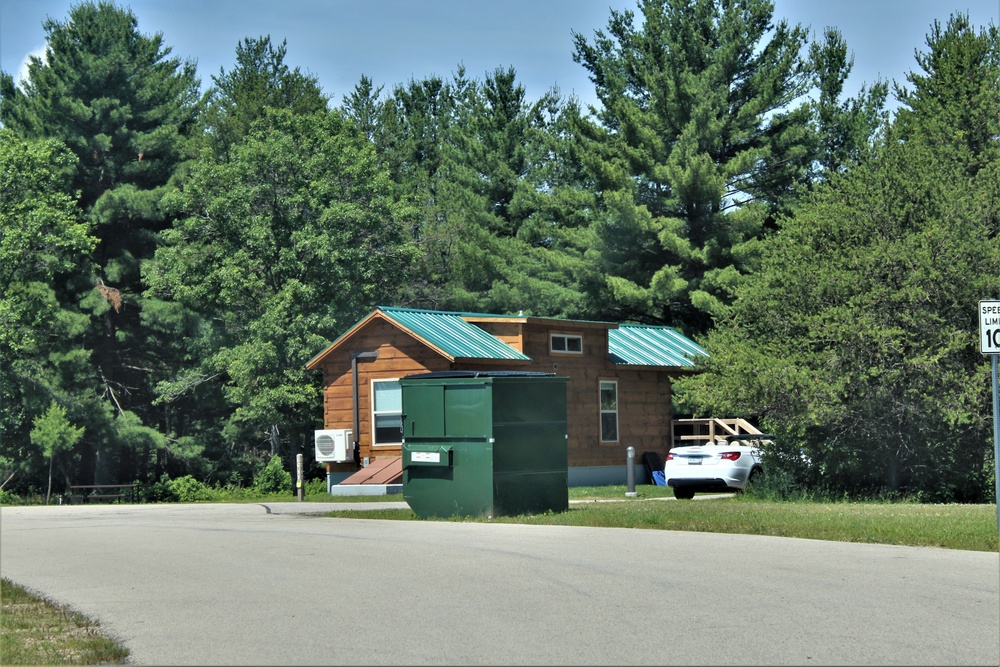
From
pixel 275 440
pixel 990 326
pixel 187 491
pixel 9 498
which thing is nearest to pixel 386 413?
pixel 275 440

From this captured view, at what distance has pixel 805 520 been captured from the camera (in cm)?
1617

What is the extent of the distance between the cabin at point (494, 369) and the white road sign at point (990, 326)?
15786 mm

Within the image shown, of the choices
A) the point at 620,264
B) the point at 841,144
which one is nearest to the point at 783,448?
the point at 620,264

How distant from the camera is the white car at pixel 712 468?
2364 centimetres

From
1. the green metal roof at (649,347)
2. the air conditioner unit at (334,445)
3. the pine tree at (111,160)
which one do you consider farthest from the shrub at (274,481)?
the green metal roof at (649,347)

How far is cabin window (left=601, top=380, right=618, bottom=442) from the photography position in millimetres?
33281

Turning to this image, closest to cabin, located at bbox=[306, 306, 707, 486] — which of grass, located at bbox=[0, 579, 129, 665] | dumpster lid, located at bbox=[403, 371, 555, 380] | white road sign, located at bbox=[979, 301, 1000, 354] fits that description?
dumpster lid, located at bbox=[403, 371, 555, 380]

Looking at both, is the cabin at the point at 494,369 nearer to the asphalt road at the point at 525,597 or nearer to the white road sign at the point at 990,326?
the asphalt road at the point at 525,597

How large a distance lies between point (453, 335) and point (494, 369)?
4.77ft

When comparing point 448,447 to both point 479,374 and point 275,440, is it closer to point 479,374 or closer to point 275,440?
point 479,374

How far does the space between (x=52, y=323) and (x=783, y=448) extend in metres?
27.7

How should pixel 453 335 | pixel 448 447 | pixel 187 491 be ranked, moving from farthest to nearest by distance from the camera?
pixel 187 491 → pixel 453 335 → pixel 448 447

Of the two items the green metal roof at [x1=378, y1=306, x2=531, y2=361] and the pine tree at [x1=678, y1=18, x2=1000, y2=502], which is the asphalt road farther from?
the green metal roof at [x1=378, y1=306, x2=531, y2=361]

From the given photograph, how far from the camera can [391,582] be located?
11367 mm
